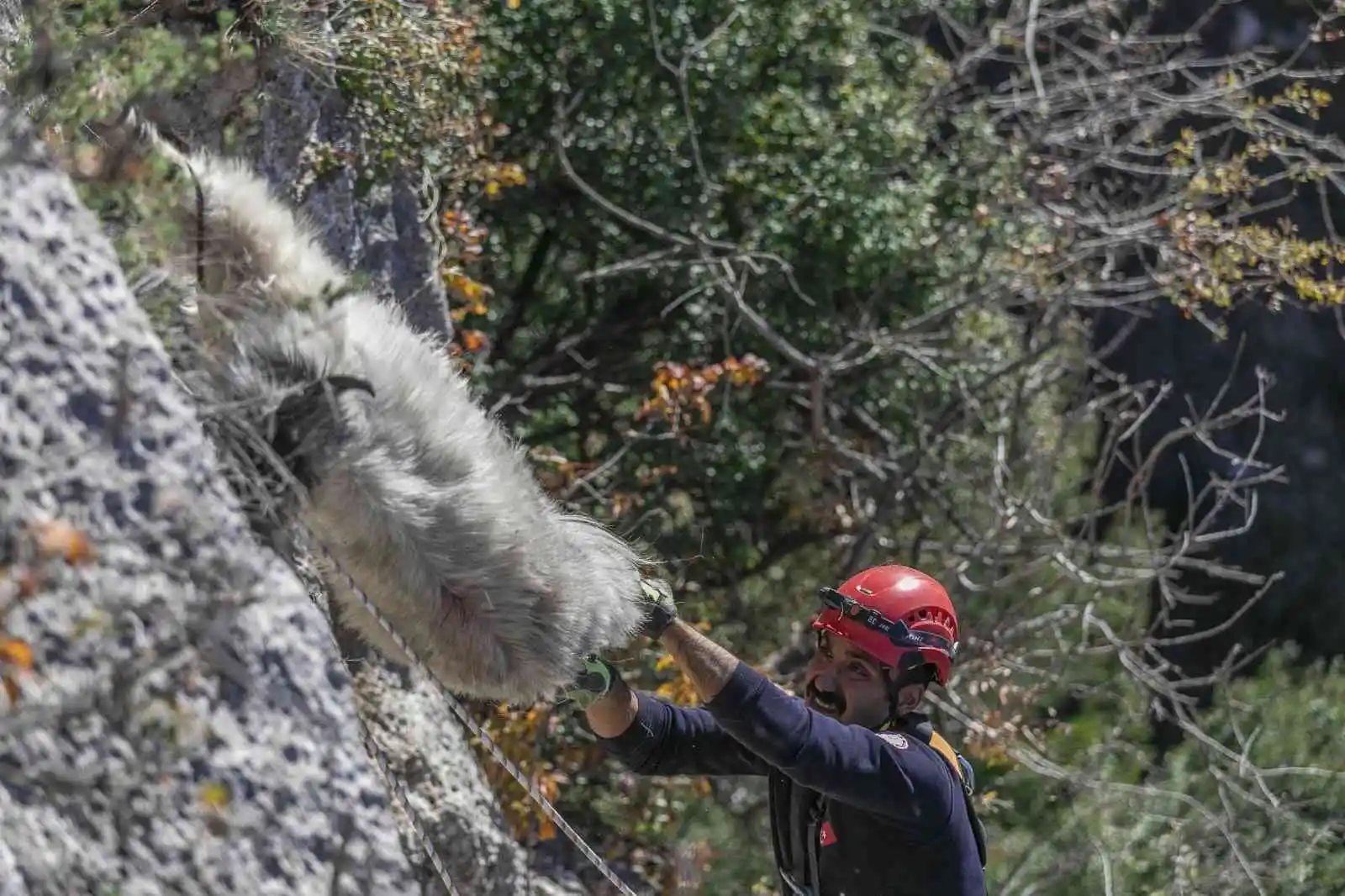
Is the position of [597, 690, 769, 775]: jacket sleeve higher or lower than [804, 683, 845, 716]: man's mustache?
lower

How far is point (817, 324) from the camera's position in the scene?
7781mm

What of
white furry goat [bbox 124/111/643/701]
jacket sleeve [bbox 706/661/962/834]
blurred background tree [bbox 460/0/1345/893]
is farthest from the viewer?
blurred background tree [bbox 460/0/1345/893]

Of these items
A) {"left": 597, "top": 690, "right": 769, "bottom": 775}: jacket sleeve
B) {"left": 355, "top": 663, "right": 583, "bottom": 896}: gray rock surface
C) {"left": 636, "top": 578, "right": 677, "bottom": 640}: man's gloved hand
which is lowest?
{"left": 355, "top": 663, "right": 583, "bottom": 896}: gray rock surface

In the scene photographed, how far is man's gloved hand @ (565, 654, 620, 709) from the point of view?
331 centimetres

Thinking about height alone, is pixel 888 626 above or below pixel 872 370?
above

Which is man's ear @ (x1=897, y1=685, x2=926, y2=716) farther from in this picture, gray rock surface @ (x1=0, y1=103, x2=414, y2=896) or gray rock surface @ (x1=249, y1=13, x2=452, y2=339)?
gray rock surface @ (x1=249, y1=13, x2=452, y2=339)

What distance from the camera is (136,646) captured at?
7.48ft

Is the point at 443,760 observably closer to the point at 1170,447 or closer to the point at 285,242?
the point at 285,242

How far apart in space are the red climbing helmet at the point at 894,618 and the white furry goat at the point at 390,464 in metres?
0.64

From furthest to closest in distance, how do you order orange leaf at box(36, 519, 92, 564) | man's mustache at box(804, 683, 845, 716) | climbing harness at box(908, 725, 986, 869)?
man's mustache at box(804, 683, 845, 716)
climbing harness at box(908, 725, 986, 869)
orange leaf at box(36, 519, 92, 564)

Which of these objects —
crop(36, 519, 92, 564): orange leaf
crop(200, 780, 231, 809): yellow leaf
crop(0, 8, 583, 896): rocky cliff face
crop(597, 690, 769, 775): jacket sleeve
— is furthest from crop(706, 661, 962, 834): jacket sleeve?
crop(36, 519, 92, 564): orange leaf

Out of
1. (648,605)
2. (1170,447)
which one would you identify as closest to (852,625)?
(648,605)

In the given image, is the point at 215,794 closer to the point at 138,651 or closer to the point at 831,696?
the point at 138,651

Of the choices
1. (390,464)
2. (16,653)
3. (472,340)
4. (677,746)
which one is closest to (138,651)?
(16,653)
